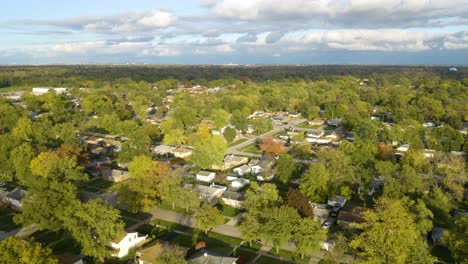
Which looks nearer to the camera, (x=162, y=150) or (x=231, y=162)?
(x=231, y=162)

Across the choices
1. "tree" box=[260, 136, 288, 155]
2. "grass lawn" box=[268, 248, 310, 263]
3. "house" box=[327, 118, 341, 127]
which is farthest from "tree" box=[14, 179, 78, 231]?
"house" box=[327, 118, 341, 127]

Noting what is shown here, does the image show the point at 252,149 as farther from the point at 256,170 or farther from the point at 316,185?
the point at 316,185

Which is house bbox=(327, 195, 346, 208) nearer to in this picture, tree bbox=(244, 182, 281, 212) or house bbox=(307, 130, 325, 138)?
tree bbox=(244, 182, 281, 212)

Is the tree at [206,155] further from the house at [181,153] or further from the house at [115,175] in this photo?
the house at [115,175]

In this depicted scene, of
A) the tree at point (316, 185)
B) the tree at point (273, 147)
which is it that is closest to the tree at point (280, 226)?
the tree at point (316, 185)

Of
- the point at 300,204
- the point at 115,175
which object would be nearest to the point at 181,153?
the point at 115,175

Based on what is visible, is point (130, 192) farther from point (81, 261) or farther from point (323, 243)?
point (323, 243)

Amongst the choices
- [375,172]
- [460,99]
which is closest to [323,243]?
[375,172]
